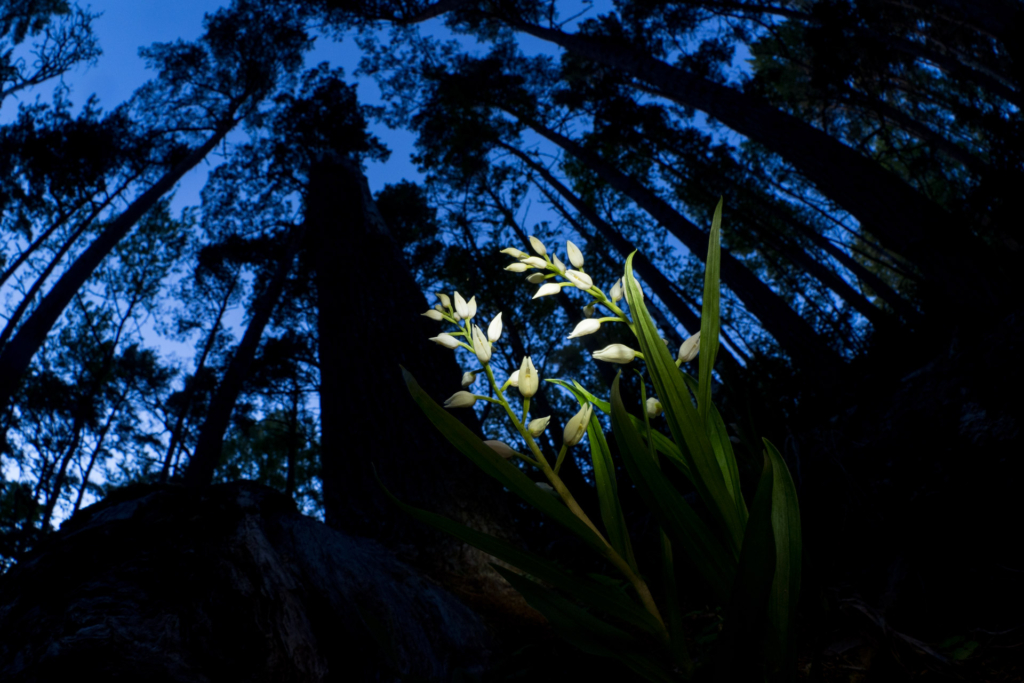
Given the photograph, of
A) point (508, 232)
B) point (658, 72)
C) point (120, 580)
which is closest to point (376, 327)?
point (120, 580)

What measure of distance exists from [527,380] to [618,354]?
18 cm

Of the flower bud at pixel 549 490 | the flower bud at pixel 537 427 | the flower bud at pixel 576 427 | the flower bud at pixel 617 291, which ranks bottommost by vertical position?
the flower bud at pixel 549 490

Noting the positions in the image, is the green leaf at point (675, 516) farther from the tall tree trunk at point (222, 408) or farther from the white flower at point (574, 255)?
the tall tree trunk at point (222, 408)

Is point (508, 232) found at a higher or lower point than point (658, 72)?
higher

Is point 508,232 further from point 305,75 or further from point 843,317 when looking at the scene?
point 843,317

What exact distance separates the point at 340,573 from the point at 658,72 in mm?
7103

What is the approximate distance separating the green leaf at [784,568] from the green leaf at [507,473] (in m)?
0.27

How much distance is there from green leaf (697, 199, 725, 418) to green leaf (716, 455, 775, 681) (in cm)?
20

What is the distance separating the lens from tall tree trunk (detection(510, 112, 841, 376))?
5.64 metres

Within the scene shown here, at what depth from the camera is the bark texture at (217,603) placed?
2.99 ft

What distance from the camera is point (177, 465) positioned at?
43.6ft

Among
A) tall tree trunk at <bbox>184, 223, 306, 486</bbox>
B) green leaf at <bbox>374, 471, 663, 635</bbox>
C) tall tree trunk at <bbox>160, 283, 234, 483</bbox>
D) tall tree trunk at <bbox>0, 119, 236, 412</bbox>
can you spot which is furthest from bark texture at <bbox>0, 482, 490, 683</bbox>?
tall tree trunk at <bbox>160, 283, 234, 483</bbox>

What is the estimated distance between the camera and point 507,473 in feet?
2.43

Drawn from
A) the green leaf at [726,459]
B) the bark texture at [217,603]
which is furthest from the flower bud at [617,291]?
the bark texture at [217,603]
